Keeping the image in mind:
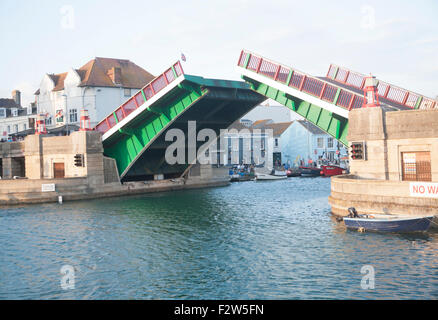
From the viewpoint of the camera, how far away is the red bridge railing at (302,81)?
31.7 m

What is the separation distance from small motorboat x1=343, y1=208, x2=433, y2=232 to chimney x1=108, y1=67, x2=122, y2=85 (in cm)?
5042

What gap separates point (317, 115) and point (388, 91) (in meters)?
5.40

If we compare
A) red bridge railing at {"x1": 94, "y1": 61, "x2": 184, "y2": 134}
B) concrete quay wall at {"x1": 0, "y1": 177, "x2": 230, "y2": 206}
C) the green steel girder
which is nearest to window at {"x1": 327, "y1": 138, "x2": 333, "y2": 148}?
concrete quay wall at {"x1": 0, "y1": 177, "x2": 230, "y2": 206}

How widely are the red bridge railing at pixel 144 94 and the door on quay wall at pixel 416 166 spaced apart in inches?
751

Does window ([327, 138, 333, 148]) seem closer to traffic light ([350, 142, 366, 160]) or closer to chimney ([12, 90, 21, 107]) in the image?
traffic light ([350, 142, 366, 160])

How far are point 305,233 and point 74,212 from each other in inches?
769

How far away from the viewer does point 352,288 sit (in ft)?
51.2

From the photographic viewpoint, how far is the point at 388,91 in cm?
3381

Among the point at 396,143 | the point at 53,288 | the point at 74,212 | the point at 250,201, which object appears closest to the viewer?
the point at 53,288

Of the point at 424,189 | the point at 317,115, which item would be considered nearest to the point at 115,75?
the point at 317,115

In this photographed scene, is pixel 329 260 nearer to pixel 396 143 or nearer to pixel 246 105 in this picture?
pixel 396 143

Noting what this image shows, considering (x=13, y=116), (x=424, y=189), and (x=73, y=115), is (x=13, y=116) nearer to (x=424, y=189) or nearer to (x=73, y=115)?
(x=73, y=115)

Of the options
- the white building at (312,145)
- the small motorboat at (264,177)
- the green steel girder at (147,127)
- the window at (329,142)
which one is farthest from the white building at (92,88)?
the window at (329,142)
